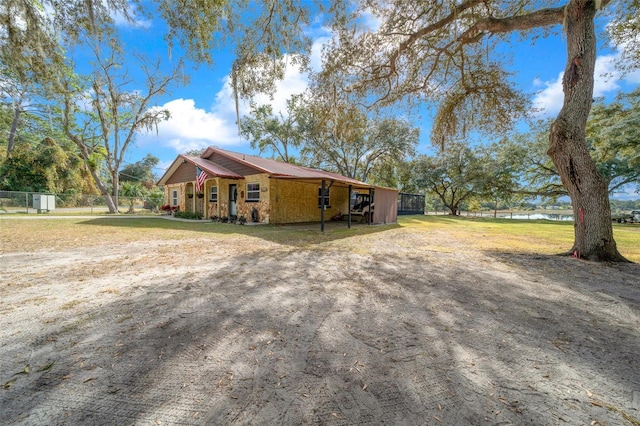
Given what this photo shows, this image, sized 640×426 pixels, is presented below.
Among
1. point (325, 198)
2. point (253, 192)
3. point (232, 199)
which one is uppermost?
point (253, 192)

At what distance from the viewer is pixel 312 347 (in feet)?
7.48

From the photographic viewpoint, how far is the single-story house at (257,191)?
13234 millimetres

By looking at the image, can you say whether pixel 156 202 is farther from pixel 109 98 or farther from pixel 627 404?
pixel 627 404

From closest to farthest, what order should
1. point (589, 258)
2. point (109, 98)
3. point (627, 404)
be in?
point (627, 404), point (589, 258), point (109, 98)

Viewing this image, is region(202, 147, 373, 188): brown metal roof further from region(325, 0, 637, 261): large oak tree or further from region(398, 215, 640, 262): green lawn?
region(398, 215, 640, 262): green lawn

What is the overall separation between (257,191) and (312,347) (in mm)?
12109

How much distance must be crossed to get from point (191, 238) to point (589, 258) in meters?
10.7

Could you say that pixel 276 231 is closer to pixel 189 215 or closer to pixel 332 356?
pixel 189 215

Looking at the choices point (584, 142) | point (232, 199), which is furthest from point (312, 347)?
point (232, 199)

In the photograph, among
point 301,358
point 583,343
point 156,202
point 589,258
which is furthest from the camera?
point 156,202

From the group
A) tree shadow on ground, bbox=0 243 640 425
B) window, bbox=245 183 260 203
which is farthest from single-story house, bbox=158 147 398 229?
tree shadow on ground, bbox=0 243 640 425

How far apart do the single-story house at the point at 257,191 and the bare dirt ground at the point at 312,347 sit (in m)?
8.19

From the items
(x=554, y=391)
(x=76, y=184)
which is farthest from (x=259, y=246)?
(x=76, y=184)

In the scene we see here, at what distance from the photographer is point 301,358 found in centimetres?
212
